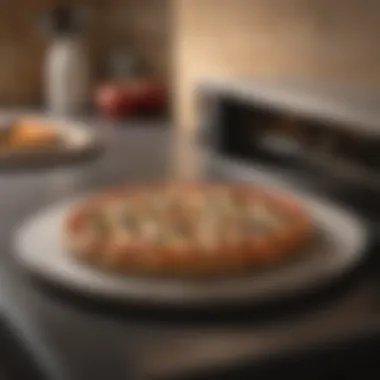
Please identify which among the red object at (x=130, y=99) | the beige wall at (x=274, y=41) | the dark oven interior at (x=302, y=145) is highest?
the beige wall at (x=274, y=41)

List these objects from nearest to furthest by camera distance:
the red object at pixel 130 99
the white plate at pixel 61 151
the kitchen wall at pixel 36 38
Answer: the white plate at pixel 61 151 → the red object at pixel 130 99 → the kitchen wall at pixel 36 38

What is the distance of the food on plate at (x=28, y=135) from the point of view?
1.09 m

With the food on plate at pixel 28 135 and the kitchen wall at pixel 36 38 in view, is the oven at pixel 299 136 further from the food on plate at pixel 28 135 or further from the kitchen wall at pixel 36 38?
the kitchen wall at pixel 36 38

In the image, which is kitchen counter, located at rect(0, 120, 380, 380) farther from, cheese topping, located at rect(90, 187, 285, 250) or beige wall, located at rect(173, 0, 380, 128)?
beige wall, located at rect(173, 0, 380, 128)

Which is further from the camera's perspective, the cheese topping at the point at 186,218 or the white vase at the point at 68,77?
the white vase at the point at 68,77

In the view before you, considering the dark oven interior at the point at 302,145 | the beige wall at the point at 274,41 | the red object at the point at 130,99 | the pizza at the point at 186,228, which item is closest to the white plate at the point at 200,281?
the pizza at the point at 186,228

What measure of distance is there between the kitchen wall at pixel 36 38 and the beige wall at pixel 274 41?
24cm

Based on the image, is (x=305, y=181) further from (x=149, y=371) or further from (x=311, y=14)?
(x=149, y=371)

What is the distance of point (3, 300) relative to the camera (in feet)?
2.01

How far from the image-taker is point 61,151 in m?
1.07

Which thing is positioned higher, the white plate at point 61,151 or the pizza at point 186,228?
the pizza at point 186,228

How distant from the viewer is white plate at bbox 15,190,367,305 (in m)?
0.59

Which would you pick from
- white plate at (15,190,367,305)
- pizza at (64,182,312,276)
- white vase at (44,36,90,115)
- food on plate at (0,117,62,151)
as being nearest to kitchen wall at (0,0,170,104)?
white vase at (44,36,90,115)

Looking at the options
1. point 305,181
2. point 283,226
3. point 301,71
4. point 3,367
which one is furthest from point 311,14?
point 3,367
